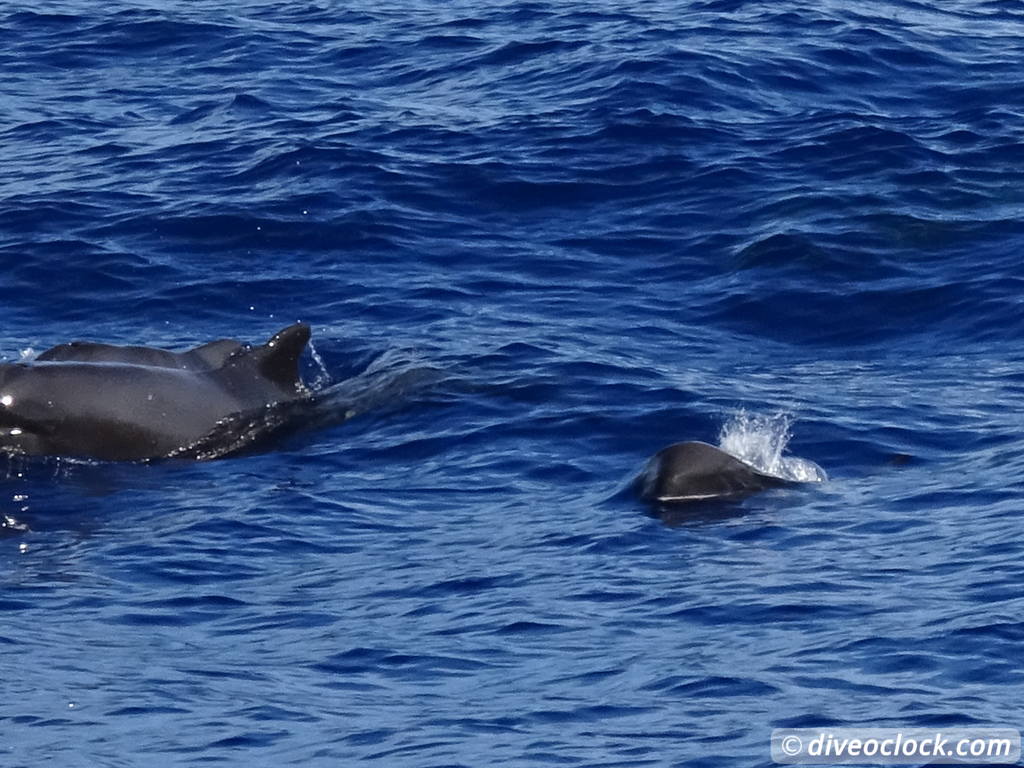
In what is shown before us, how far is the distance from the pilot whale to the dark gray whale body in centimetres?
362

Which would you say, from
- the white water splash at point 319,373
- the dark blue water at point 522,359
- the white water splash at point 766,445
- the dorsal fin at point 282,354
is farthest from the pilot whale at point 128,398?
the white water splash at point 766,445

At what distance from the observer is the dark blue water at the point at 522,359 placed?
1076cm

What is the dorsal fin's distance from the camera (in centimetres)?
1673

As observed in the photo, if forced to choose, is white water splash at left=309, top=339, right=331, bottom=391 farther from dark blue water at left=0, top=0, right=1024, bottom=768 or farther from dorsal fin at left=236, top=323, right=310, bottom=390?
dorsal fin at left=236, top=323, right=310, bottom=390

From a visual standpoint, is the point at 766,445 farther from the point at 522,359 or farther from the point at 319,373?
the point at 319,373

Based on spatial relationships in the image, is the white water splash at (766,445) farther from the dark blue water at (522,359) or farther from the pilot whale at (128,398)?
the pilot whale at (128,398)

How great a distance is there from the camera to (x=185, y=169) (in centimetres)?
2364

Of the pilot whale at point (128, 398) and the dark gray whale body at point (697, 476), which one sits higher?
the pilot whale at point (128, 398)

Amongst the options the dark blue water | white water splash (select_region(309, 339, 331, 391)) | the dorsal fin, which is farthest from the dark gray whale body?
white water splash (select_region(309, 339, 331, 391))

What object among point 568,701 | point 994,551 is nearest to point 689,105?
point 994,551

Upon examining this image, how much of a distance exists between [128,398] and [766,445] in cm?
485

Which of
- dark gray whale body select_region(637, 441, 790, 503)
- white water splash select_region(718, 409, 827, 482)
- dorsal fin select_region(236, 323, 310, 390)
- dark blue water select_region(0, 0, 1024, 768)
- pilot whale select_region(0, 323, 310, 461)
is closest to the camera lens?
dark blue water select_region(0, 0, 1024, 768)

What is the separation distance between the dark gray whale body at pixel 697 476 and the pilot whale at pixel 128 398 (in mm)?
3624

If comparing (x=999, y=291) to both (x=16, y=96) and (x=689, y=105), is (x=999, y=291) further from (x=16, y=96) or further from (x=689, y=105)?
(x=16, y=96)
